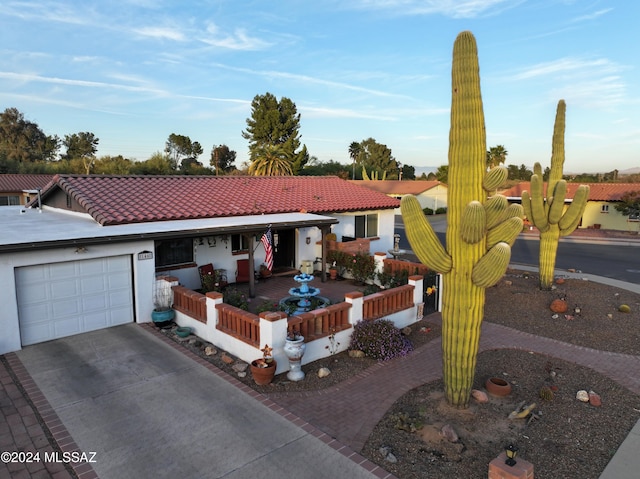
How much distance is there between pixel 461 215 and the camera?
6586mm

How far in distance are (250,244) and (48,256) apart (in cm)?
544

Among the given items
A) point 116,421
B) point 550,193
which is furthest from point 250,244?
point 550,193

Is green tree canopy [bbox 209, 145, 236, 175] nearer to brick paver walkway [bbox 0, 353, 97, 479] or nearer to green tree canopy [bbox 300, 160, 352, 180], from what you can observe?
green tree canopy [bbox 300, 160, 352, 180]

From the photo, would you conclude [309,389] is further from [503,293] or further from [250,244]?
[503,293]

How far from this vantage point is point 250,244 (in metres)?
13.4

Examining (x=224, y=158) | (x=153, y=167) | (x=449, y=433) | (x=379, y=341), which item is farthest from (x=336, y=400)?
(x=224, y=158)

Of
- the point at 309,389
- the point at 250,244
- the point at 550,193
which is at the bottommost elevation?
the point at 309,389

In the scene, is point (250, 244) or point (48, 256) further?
point (250, 244)

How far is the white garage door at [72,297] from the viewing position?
32.2ft

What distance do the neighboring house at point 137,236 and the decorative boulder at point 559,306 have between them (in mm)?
7763

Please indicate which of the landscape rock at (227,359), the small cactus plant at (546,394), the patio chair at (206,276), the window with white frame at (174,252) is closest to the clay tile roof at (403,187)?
the patio chair at (206,276)

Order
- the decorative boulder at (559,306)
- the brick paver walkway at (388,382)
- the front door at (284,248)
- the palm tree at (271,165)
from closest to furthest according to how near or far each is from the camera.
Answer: the brick paver walkway at (388,382), the decorative boulder at (559,306), the front door at (284,248), the palm tree at (271,165)

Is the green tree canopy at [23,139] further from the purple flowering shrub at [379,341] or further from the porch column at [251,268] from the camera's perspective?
the purple flowering shrub at [379,341]

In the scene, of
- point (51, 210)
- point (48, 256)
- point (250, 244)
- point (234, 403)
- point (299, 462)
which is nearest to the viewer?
point (299, 462)
